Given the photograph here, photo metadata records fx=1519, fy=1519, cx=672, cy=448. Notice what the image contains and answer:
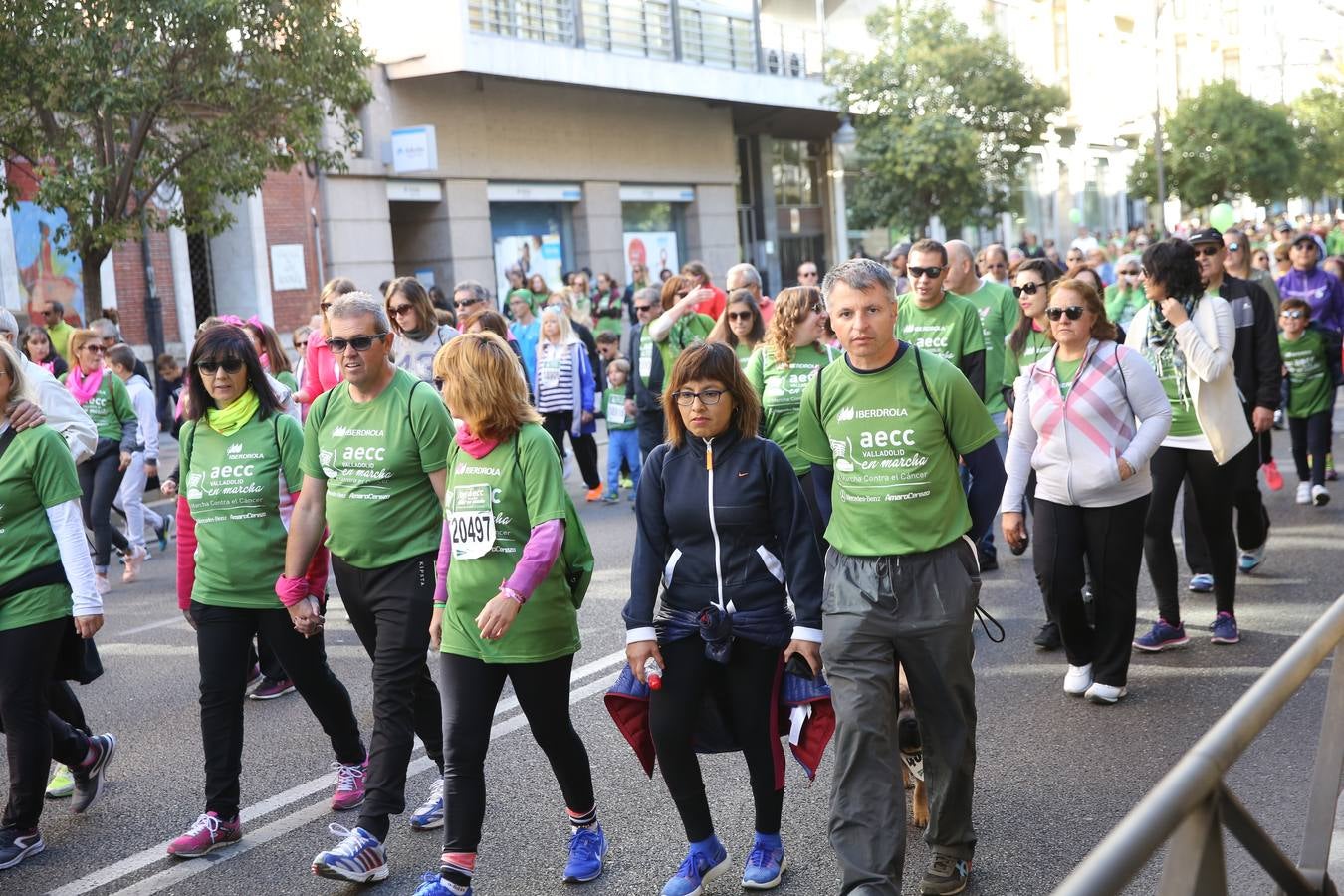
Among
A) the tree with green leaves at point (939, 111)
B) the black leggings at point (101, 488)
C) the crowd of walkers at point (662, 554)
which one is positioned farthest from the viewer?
the tree with green leaves at point (939, 111)

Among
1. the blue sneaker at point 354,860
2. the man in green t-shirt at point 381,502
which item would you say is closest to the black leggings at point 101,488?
the man in green t-shirt at point 381,502

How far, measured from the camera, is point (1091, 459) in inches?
243

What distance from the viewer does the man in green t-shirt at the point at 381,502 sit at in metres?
5.05

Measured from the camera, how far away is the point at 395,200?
26.8 m

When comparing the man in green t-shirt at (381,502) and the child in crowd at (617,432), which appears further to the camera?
the child in crowd at (617,432)

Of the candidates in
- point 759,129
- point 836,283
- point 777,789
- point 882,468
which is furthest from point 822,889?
point 759,129

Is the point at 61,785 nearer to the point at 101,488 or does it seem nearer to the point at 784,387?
the point at 784,387

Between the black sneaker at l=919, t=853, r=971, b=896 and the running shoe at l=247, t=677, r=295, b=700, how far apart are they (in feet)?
12.9

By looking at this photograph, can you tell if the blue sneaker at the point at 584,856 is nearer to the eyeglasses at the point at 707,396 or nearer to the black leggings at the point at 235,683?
the black leggings at the point at 235,683

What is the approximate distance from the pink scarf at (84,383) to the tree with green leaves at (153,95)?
15.2 ft

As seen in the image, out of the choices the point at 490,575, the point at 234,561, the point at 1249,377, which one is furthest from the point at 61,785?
the point at 1249,377

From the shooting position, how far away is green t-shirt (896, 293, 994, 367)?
788 centimetres

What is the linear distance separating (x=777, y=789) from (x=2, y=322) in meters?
4.20

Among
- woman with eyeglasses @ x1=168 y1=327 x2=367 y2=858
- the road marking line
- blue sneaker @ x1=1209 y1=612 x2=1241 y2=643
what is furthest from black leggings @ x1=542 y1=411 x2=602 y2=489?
woman with eyeglasses @ x1=168 y1=327 x2=367 y2=858
